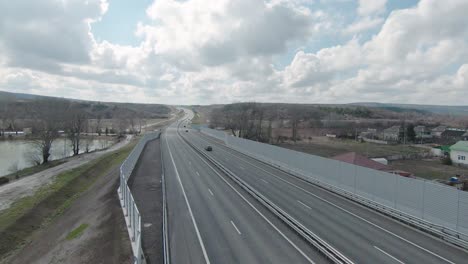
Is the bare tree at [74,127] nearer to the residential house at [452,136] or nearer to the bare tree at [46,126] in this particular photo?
the bare tree at [46,126]

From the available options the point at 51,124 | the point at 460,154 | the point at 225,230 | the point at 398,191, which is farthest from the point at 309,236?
the point at 460,154

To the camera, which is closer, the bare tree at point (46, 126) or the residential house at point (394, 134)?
the bare tree at point (46, 126)

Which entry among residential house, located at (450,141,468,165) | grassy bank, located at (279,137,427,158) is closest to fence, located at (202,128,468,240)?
grassy bank, located at (279,137,427,158)

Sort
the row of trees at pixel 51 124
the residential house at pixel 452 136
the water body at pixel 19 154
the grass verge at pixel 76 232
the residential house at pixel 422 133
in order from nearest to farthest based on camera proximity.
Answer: the grass verge at pixel 76 232 → the water body at pixel 19 154 → the row of trees at pixel 51 124 → the residential house at pixel 452 136 → the residential house at pixel 422 133

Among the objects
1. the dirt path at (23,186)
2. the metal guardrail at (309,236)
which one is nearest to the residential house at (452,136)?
the metal guardrail at (309,236)

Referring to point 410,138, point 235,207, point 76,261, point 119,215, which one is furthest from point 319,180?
point 410,138

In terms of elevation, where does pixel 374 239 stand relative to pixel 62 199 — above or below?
above

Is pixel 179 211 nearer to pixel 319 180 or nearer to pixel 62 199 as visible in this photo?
pixel 319 180
